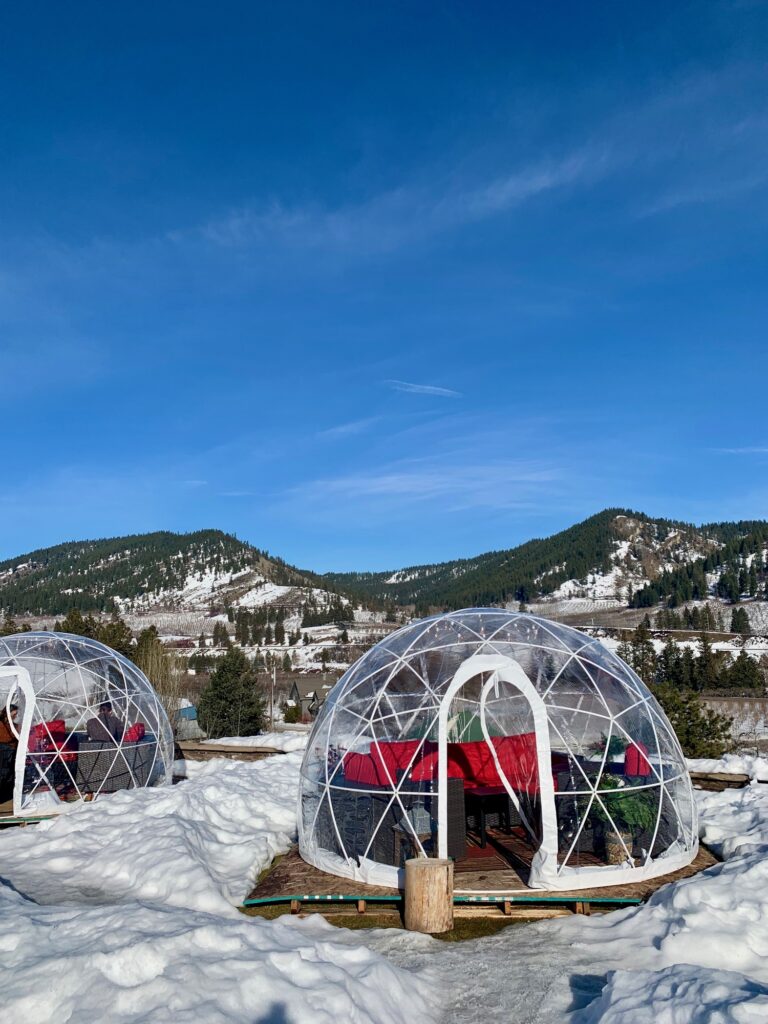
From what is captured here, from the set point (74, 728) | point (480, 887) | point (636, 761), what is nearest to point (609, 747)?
point (636, 761)

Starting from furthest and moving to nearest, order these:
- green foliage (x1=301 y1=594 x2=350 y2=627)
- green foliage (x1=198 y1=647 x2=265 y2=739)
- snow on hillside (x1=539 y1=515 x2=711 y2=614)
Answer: snow on hillside (x1=539 y1=515 x2=711 y2=614) → green foliage (x1=301 y1=594 x2=350 y2=627) → green foliage (x1=198 y1=647 x2=265 y2=739)

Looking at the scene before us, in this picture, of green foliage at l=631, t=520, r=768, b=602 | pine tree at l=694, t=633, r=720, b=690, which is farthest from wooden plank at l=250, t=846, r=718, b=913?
green foliage at l=631, t=520, r=768, b=602

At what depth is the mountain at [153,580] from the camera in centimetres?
15338

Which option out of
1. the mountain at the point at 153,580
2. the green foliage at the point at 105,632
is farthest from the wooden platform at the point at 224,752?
the mountain at the point at 153,580

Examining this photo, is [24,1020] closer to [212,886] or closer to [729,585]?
[212,886]

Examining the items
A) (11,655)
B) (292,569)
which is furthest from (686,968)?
(292,569)

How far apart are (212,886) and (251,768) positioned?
8.06 meters

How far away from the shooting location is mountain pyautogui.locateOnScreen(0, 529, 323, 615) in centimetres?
15338

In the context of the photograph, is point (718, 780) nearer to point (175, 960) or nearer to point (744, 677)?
point (175, 960)

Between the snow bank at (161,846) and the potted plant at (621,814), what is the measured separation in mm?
4562

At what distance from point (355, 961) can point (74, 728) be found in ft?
32.0

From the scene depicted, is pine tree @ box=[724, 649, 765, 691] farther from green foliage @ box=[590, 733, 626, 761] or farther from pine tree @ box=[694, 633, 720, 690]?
green foliage @ box=[590, 733, 626, 761]

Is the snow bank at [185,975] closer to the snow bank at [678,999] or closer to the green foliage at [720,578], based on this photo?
the snow bank at [678,999]

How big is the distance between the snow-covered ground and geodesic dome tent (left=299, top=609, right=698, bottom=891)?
90 centimetres
